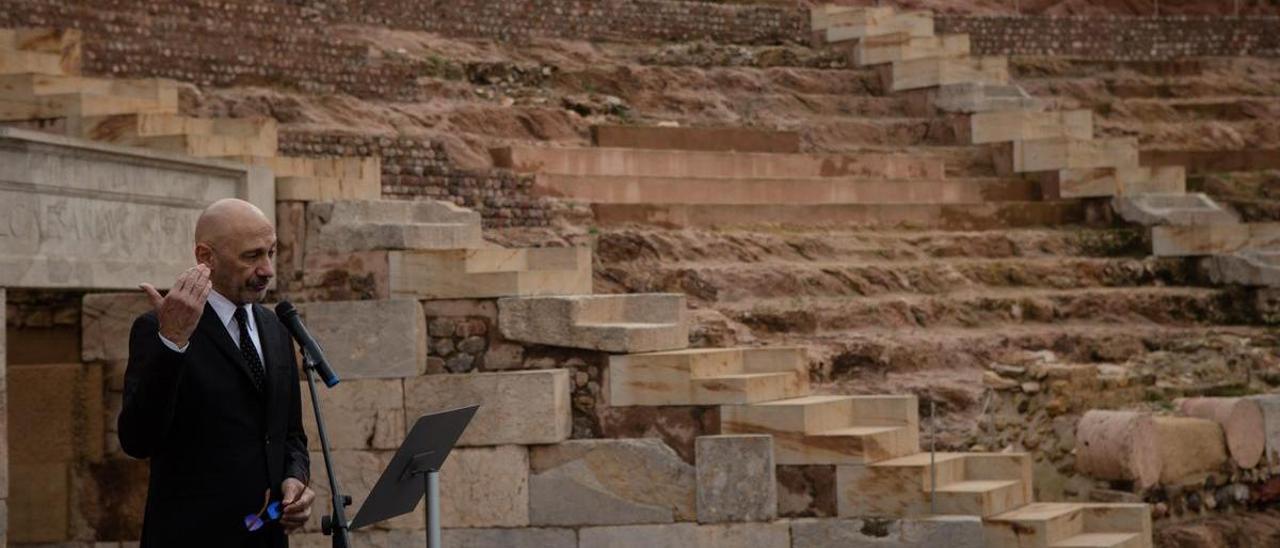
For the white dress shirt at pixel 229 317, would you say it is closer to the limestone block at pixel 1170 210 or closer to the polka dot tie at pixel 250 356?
the polka dot tie at pixel 250 356

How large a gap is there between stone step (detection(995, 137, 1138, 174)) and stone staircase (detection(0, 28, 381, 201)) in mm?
8572

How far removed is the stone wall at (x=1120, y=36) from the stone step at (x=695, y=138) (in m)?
7.61

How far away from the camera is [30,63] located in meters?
13.9

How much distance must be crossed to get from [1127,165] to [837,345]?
5956 mm

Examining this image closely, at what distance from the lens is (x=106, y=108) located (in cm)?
1259

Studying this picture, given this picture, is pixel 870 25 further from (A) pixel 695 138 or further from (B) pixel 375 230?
(B) pixel 375 230

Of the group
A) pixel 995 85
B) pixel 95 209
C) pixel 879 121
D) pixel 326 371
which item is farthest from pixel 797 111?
pixel 326 371

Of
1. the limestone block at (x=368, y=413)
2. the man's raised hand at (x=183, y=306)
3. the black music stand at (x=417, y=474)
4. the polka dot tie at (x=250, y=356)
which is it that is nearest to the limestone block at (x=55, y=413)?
the limestone block at (x=368, y=413)

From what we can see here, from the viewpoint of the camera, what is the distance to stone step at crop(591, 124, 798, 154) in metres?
18.6

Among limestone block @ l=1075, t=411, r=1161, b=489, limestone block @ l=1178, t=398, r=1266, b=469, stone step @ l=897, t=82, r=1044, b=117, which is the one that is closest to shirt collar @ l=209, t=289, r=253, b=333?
limestone block @ l=1075, t=411, r=1161, b=489

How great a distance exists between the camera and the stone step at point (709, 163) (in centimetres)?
1727

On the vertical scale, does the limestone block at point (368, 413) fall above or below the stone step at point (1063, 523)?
above

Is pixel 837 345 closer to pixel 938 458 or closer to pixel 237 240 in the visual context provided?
pixel 938 458

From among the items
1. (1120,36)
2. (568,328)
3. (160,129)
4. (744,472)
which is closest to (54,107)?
(160,129)
